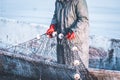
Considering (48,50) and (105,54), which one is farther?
(105,54)

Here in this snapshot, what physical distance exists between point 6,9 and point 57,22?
811cm

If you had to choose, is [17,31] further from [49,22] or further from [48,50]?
[49,22]

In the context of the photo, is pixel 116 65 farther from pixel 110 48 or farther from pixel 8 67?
pixel 8 67

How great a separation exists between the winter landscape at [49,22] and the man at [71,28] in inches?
55.9

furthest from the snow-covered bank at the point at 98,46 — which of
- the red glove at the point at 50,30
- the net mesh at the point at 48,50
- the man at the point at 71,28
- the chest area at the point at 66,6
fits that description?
the chest area at the point at 66,6

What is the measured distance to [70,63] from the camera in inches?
237

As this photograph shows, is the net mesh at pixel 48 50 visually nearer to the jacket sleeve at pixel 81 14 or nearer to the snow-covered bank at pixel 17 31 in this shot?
the jacket sleeve at pixel 81 14

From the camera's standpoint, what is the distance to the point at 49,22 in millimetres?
12070

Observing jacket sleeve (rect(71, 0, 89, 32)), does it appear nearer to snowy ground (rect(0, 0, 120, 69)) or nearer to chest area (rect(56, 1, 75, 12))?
chest area (rect(56, 1, 75, 12))

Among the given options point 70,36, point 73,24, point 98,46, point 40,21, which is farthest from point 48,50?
point 40,21

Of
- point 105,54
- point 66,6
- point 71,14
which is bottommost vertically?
point 105,54

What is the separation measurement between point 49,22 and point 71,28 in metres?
6.31

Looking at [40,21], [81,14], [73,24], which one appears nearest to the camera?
[81,14]

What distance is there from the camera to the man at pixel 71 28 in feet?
19.0
